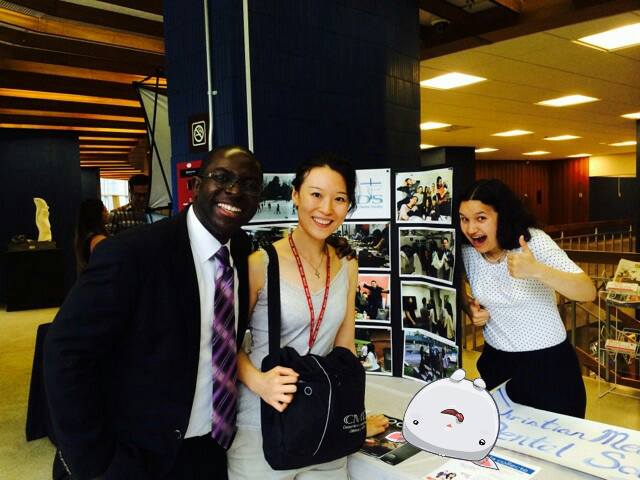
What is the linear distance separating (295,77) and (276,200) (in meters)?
0.72

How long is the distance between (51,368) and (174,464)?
0.37 meters

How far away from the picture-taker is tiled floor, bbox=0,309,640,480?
3016mm

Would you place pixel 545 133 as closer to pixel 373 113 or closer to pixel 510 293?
pixel 373 113

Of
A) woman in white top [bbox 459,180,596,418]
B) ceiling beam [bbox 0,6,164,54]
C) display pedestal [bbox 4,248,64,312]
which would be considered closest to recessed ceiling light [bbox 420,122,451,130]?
ceiling beam [bbox 0,6,164,54]

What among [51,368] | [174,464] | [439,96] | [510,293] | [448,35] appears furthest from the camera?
[439,96]

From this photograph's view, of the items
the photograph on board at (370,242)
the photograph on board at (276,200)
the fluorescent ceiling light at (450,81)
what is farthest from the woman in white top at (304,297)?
the fluorescent ceiling light at (450,81)

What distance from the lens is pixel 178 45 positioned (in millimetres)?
2693

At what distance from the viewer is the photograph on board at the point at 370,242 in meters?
2.44

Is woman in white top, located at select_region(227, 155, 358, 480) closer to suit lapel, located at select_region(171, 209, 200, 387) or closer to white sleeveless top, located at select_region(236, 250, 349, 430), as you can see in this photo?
white sleeveless top, located at select_region(236, 250, 349, 430)

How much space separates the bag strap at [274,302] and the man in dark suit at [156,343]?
0.07 metres

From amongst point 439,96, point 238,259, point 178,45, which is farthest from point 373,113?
point 439,96

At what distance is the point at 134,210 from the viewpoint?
4.52 metres

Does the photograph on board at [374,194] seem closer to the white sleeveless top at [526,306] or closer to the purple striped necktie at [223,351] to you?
the white sleeveless top at [526,306]

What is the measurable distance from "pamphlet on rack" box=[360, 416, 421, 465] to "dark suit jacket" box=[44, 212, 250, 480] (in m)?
0.71
